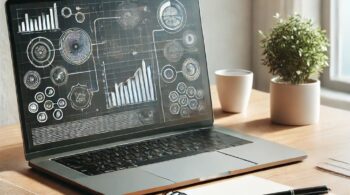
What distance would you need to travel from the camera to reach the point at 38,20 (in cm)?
153

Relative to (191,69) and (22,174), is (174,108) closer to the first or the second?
(191,69)

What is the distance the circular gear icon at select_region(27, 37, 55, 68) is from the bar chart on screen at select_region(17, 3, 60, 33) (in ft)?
0.08

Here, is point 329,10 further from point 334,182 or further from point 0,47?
point 334,182

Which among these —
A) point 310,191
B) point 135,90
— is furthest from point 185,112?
point 310,191

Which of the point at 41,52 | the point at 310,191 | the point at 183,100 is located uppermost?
the point at 41,52

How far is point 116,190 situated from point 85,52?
0.38m

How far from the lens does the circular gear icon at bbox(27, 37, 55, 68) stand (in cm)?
152

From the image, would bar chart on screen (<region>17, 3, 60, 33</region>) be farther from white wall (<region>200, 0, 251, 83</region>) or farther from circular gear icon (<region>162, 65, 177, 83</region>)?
white wall (<region>200, 0, 251, 83</region>)

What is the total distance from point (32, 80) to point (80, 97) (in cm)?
11

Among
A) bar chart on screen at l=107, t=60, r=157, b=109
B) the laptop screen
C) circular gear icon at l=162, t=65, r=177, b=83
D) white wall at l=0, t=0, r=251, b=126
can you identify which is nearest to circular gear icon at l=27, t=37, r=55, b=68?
the laptop screen

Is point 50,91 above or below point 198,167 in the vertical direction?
above

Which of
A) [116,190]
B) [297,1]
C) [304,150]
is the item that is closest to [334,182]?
[304,150]

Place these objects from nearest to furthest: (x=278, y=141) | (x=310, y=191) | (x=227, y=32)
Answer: (x=310, y=191) → (x=278, y=141) → (x=227, y=32)

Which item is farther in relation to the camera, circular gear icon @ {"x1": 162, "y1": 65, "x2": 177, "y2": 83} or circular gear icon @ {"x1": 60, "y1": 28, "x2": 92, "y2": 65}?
circular gear icon @ {"x1": 162, "y1": 65, "x2": 177, "y2": 83}
